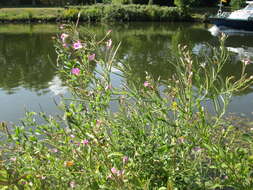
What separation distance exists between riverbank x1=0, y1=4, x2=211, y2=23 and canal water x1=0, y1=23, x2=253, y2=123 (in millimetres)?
4254

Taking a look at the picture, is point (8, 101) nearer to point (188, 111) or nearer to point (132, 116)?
point (132, 116)

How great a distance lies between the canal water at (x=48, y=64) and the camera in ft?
18.9

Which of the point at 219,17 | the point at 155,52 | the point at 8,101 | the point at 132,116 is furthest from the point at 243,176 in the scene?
the point at 219,17

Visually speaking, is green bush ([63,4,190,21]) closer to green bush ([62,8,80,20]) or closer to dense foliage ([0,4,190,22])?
dense foliage ([0,4,190,22])

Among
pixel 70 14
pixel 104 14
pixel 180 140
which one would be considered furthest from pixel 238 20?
pixel 180 140

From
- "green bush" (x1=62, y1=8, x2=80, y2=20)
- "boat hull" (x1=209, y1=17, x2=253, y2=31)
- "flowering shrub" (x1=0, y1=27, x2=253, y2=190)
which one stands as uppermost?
"green bush" (x1=62, y1=8, x2=80, y2=20)

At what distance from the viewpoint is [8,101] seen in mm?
6191

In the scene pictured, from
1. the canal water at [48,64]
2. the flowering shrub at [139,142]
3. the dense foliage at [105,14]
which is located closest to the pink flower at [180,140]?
the flowering shrub at [139,142]

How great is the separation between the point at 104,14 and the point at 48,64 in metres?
14.5

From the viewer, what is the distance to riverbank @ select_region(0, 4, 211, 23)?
21.8 meters

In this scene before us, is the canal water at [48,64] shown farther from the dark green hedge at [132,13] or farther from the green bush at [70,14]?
the dark green hedge at [132,13]

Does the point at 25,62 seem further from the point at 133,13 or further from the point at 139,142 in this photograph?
the point at 133,13

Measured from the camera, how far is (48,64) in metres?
9.67

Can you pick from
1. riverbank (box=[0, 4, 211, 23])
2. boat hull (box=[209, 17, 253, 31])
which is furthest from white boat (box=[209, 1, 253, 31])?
riverbank (box=[0, 4, 211, 23])
